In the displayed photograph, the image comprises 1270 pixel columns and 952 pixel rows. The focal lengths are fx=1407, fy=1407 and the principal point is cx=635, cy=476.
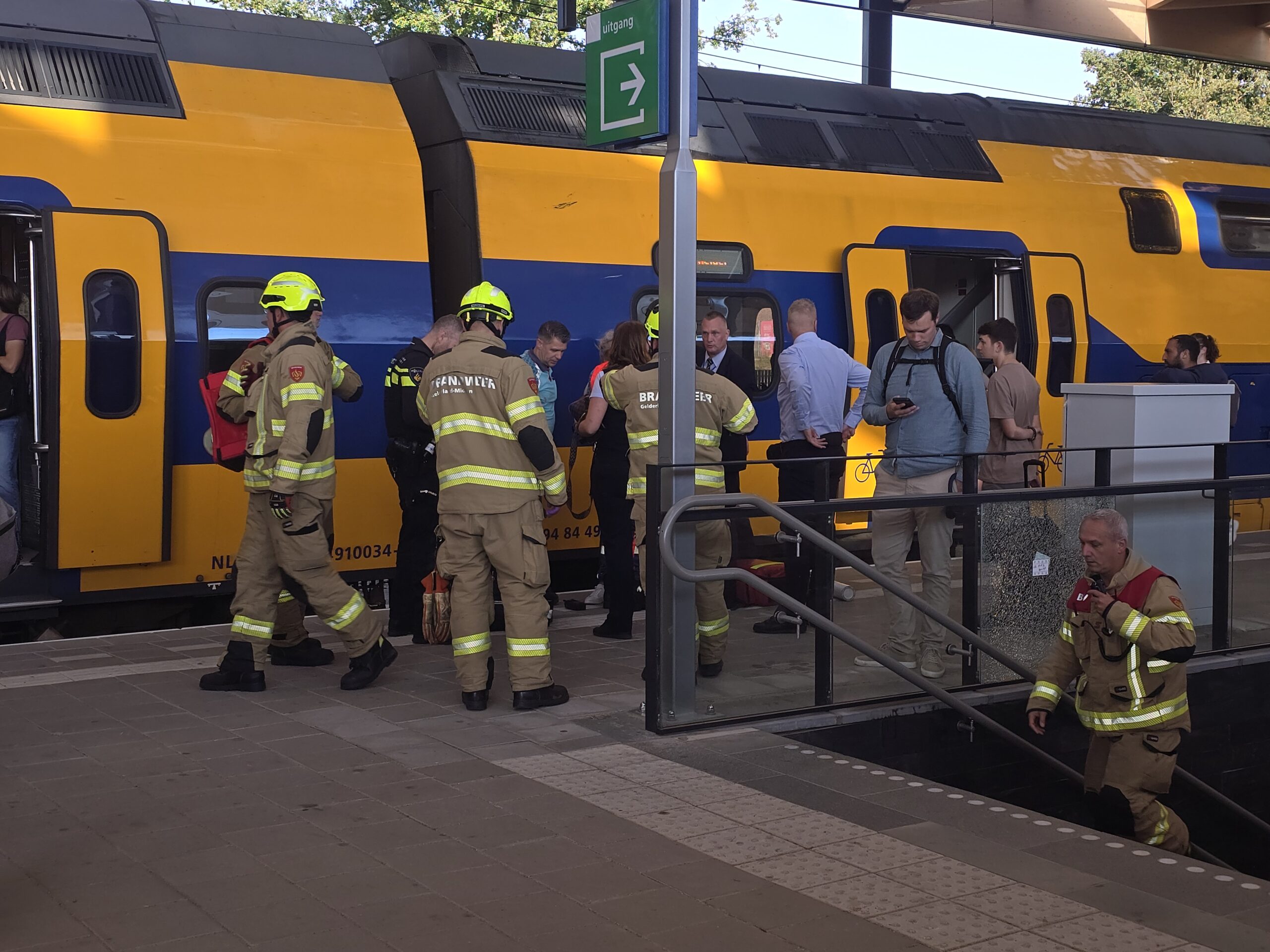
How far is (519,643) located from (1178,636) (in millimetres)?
2806

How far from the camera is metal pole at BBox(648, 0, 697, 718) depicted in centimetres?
603

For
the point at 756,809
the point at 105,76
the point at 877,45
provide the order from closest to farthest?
1. the point at 756,809
2. the point at 105,76
3. the point at 877,45

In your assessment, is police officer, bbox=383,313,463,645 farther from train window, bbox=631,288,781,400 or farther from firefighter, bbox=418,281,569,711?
train window, bbox=631,288,781,400

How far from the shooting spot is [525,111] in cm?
960

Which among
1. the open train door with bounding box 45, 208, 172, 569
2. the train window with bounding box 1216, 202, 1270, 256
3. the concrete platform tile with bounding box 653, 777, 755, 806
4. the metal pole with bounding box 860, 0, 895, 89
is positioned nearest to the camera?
the concrete platform tile with bounding box 653, 777, 755, 806

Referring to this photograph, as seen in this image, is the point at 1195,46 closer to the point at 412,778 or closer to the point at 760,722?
the point at 760,722

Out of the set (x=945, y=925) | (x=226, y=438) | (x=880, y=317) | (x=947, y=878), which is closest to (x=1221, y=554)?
(x=880, y=317)

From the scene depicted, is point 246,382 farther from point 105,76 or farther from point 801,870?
point 801,870

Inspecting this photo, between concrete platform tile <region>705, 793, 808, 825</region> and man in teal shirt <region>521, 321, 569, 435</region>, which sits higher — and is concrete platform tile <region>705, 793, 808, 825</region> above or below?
below

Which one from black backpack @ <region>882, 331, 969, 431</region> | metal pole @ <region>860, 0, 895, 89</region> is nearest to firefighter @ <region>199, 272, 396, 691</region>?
black backpack @ <region>882, 331, 969, 431</region>

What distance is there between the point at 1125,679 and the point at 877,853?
1.93 meters

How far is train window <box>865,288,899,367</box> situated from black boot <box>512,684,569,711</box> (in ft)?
16.7

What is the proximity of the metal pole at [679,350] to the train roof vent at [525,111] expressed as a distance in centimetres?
340

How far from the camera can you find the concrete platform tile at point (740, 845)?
14.6 ft
